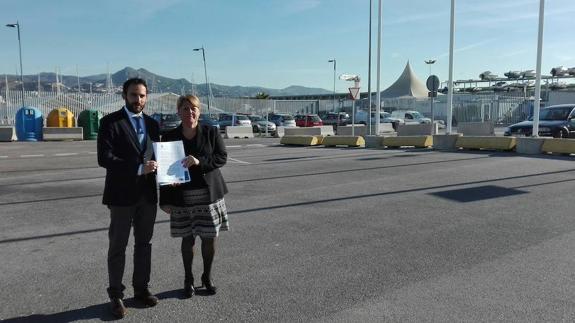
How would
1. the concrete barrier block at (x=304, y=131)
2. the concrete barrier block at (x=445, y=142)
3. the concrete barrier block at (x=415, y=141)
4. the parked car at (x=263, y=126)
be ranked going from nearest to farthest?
the concrete barrier block at (x=445, y=142) → the concrete barrier block at (x=415, y=141) → the concrete barrier block at (x=304, y=131) → the parked car at (x=263, y=126)

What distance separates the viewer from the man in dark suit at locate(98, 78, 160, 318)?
3.65 m

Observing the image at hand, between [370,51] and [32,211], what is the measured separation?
64.5ft

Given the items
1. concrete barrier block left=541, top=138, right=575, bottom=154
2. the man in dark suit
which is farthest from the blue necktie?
concrete barrier block left=541, top=138, right=575, bottom=154

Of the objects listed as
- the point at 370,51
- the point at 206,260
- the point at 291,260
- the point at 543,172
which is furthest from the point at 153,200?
the point at 370,51

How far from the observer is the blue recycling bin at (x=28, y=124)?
993 inches

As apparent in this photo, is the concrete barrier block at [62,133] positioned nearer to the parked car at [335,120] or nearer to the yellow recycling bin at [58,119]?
the yellow recycling bin at [58,119]

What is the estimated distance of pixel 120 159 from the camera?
3650 millimetres

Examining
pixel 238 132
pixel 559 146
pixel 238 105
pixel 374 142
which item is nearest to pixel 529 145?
pixel 559 146

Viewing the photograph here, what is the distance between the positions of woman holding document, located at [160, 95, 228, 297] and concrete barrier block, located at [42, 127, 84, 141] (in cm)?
2482

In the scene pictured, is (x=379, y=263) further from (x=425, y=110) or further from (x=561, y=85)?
(x=561, y=85)

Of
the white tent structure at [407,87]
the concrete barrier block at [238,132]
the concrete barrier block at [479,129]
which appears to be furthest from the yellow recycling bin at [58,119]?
the white tent structure at [407,87]

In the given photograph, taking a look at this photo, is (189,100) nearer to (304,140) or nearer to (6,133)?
(304,140)

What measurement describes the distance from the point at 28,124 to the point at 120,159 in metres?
25.1

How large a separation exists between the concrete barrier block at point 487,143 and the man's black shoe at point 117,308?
52.2 feet
